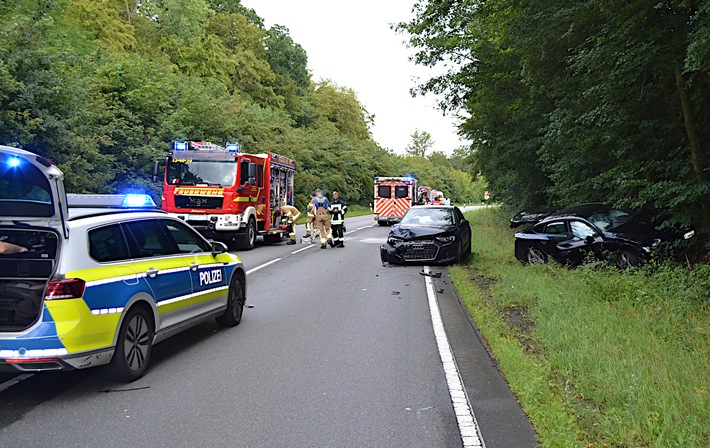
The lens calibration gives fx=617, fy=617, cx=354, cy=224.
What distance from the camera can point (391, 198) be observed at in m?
36.2

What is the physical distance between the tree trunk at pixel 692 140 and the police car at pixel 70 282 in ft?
28.1

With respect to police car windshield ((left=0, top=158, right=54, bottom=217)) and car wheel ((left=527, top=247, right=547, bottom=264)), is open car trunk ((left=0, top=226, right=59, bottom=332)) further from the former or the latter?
car wheel ((left=527, top=247, right=547, bottom=264))

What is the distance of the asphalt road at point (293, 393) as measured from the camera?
171 inches

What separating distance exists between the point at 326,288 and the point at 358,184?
54151 mm

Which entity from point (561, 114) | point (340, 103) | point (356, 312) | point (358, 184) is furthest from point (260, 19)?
point (356, 312)

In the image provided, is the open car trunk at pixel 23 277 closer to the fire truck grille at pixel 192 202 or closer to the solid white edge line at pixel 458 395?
the solid white edge line at pixel 458 395

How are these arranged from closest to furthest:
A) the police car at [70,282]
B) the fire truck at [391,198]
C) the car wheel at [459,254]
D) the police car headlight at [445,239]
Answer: the police car at [70,282] < the police car headlight at [445,239] < the car wheel at [459,254] < the fire truck at [391,198]

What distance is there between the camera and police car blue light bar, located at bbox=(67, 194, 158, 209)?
6.56 meters

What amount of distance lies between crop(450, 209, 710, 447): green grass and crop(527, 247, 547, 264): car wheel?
5.14 ft

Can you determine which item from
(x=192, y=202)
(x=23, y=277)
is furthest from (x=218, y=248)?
(x=192, y=202)

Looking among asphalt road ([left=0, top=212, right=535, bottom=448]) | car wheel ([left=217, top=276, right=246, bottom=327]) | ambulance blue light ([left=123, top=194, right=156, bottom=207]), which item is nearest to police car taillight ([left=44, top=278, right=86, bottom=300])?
asphalt road ([left=0, top=212, right=535, bottom=448])

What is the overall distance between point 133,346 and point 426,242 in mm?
9727

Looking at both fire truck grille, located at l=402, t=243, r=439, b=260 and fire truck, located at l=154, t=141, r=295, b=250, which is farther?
fire truck, located at l=154, t=141, r=295, b=250

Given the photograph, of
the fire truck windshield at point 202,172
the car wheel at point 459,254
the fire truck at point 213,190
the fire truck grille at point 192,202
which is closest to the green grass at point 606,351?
the car wheel at point 459,254
